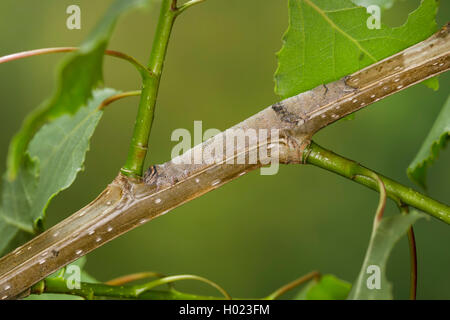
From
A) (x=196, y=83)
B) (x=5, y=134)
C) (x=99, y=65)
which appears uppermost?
(x=196, y=83)

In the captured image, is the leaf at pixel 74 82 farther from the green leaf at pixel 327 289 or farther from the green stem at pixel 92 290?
the green leaf at pixel 327 289

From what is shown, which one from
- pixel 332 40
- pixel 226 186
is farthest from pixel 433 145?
pixel 226 186

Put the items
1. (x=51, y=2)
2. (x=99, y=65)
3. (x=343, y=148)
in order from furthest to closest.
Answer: (x=51, y=2) < (x=343, y=148) < (x=99, y=65)

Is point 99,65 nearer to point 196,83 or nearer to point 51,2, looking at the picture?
point 196,83

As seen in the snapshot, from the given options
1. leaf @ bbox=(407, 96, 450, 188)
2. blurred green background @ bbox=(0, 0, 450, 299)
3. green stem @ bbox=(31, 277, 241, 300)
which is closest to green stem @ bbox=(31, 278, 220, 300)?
green stem @ bbox=(31, 277, 241, 300)

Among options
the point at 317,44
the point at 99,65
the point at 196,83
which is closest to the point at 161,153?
the point at 196,83

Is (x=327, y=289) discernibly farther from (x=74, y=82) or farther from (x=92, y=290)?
(x=74, y=82)
